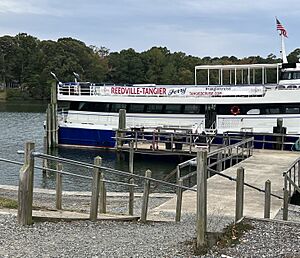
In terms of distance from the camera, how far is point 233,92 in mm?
31547

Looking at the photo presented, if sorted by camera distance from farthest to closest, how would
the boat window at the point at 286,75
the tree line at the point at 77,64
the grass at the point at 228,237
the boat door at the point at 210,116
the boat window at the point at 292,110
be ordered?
1. the tree line at the point at 77,64
2. the boat door at the point at 210,116
3. the boat window at the point at 286,75
4. the boat window at the point at 292,110
5. the grass at the point at 228,237

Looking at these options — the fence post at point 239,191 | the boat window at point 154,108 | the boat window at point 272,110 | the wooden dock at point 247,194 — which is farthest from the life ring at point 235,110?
the fence post at point 239,191

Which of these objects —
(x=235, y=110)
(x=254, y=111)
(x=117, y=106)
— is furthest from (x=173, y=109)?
(x=254, y=111)

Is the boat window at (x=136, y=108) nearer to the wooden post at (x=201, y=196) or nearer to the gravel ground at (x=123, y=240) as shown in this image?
the gravel ground at (x=123, y=240)

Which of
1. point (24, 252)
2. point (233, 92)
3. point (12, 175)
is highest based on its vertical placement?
point (233, 92)

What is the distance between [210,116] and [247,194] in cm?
1797

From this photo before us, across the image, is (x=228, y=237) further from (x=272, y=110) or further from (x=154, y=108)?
(x=154, y=108)

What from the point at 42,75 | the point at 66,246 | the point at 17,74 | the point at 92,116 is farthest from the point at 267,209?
Result: the point at 17,74

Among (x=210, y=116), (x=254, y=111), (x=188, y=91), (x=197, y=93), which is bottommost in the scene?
(x=210, y=116)

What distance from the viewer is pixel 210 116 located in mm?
31703

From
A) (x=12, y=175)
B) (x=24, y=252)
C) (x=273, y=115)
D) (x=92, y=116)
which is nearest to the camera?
(x=24, y=252)

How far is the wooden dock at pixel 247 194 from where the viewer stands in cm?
1174

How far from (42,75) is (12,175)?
86.1 meters

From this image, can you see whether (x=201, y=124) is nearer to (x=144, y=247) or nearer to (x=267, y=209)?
(x=267, y=209)
